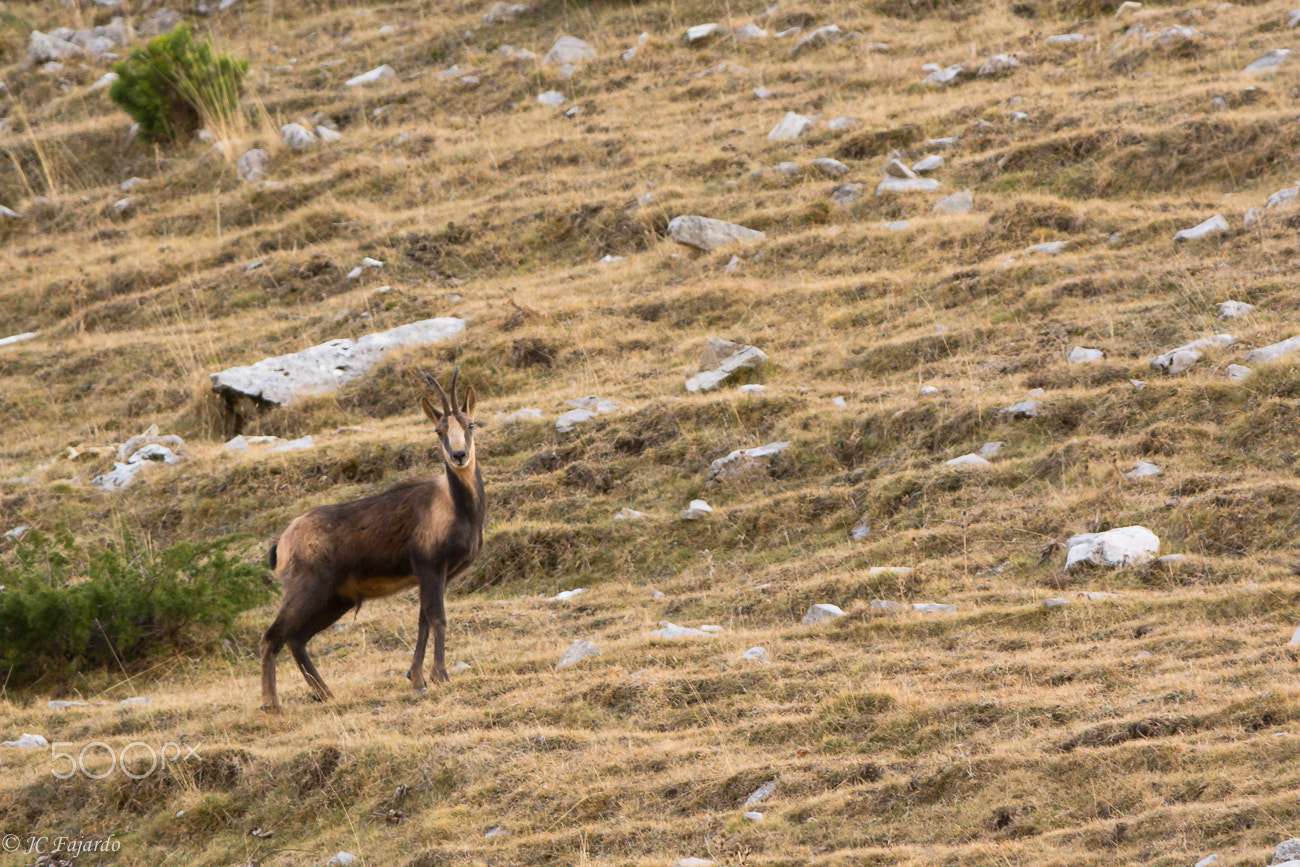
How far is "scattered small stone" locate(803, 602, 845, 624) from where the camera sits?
8.44 meters

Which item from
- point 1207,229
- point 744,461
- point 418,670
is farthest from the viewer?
point 1207,229

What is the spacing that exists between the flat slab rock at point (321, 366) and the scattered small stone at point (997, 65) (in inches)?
323

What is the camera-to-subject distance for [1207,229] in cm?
1275

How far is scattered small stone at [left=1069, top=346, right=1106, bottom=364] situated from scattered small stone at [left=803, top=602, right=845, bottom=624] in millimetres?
3810

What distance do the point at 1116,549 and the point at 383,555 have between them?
4.75m

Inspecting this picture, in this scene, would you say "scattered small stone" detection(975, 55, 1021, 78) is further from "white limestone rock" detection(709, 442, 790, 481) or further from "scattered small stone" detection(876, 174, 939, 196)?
"white limestone rock" detection(709, 442, 790, 481)

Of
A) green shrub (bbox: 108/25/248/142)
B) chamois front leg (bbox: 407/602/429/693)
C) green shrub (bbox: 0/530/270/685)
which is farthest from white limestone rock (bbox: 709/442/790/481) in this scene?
green shrub (bbox: 108/25/248/142)

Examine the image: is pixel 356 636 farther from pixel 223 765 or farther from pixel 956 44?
pixel 956 44

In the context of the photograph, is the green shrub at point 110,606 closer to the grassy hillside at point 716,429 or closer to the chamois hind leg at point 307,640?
the grassy hillside at point 716,429

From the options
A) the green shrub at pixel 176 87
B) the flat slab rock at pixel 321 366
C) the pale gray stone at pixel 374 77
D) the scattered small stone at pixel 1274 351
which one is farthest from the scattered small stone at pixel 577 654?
the pale gray stone at pixel 374 77

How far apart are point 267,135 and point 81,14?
1028cm

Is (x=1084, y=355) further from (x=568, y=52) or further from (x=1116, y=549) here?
(x=568, y=52)

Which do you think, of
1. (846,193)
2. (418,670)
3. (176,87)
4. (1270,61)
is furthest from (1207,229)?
(176,87)
